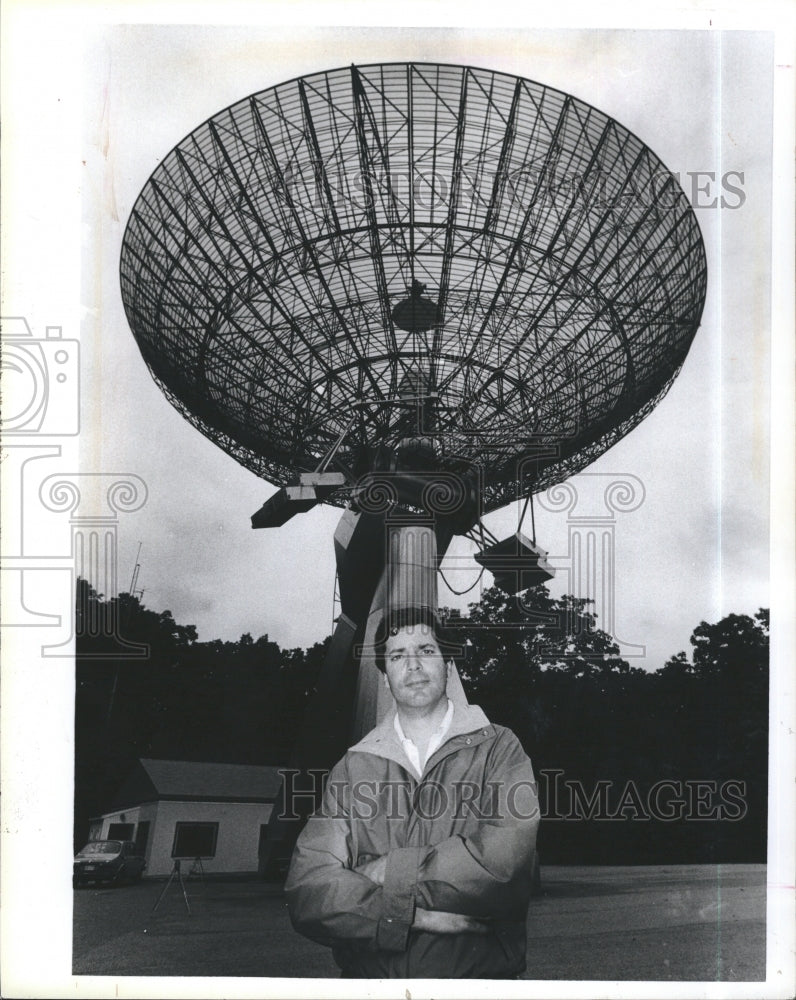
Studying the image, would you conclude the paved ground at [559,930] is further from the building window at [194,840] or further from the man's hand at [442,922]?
the man's hand at [442,922]

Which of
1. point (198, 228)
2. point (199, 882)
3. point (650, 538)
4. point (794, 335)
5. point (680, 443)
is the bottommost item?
point (199, 882)

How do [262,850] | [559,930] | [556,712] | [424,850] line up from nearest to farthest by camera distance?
[424,850], [559,930], [262,850], [556,712]

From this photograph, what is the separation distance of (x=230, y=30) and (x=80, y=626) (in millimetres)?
7123

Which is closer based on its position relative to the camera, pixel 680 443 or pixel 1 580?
pixel 1 580

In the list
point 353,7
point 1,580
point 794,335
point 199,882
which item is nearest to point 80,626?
point 1,580

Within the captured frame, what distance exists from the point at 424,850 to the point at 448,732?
1330 mm

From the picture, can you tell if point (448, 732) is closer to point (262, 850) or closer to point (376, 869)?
point (376, 869)

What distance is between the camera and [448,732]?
46.5ft

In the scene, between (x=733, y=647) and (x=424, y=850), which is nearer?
(x=424, y=850)

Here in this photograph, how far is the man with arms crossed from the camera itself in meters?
13.4

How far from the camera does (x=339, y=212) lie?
14797 millimetres

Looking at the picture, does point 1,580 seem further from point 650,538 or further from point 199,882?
point 650,538

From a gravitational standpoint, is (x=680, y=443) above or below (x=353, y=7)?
below

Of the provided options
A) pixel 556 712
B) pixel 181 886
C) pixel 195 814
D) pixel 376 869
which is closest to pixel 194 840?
pixel 195 814
